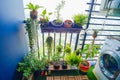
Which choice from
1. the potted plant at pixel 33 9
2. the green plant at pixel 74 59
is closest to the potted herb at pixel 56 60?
the green plant at pixel 74 59

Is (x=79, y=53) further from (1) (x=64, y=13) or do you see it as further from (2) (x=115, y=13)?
(2) (x=115, y=13)

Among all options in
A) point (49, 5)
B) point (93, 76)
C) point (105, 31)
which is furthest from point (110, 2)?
point (93, 76)

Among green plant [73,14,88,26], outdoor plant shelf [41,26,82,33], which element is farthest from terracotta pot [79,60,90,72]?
green plant [73,14,88,26]

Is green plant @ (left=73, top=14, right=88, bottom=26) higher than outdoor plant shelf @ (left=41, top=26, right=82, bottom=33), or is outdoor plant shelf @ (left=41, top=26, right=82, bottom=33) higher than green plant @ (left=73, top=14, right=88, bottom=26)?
green plant @ (left=73, top=14, right=88, bottom=26)

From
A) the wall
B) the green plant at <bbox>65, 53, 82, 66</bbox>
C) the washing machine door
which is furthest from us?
the green plant at <bbox>65, 53, 82, 66</bbox>

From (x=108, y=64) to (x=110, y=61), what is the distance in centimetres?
9

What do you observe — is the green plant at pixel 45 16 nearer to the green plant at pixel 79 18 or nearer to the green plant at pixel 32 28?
the green plant at pixel 32 28

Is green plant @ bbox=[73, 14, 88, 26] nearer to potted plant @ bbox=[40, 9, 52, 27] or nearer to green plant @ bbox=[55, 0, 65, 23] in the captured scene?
green plant @ bbox=[55, 0, 65, 23]

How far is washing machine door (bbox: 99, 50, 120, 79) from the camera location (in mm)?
1756

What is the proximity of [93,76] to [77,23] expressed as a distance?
1.26 meters

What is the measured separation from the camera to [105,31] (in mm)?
2479

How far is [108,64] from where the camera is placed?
76.8 inches

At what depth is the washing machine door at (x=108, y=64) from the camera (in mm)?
1756

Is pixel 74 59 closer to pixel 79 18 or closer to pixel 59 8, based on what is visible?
pixel 79 18
